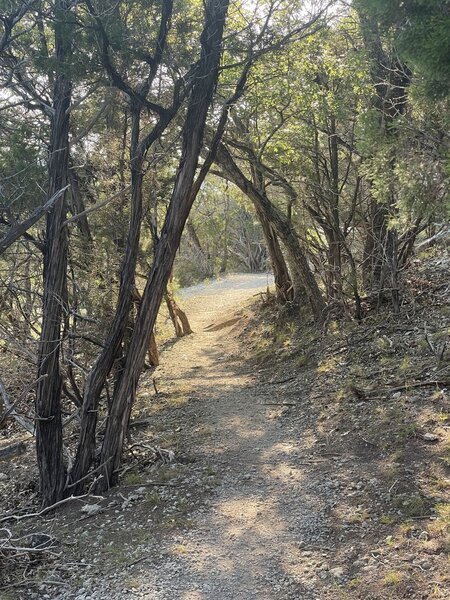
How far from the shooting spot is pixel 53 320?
6.33 metres

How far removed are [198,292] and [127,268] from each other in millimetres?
19516

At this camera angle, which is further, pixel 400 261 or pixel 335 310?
pixel 335 310

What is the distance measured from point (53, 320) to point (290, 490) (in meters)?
3.35

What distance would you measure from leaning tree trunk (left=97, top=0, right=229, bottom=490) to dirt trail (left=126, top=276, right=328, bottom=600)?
3.98ft

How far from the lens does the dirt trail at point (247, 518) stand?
4141 mm

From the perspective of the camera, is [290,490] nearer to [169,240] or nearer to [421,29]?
[169,240]

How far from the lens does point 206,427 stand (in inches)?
320

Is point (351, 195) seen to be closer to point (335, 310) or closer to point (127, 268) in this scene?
point (335, 310)

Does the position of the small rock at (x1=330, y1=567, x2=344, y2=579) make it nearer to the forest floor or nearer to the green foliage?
the forest floor

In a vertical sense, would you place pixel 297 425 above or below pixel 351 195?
below

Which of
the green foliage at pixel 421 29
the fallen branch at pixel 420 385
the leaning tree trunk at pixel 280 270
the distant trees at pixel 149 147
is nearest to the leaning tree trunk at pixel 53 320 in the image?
the distant trees at pixel 149 147

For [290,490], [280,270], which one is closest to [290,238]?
[280,270]

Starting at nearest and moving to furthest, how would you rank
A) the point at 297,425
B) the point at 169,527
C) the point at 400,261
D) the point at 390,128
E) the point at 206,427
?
the point at 169,527 → the point at 390,128 → the point at 297,425 → the point at 206,427 → the point at 400,261

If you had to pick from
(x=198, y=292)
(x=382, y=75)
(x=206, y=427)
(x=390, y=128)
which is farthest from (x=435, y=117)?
(x=198, y=292)
